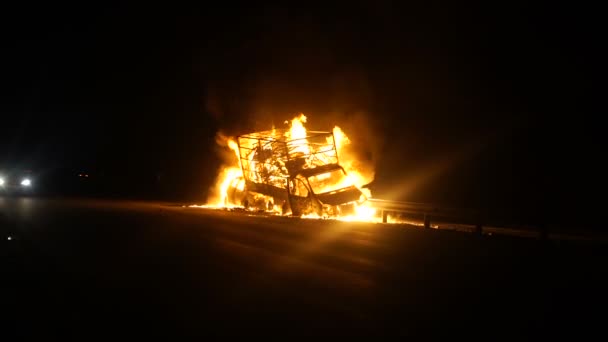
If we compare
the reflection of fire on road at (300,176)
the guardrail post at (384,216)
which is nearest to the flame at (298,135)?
the reflection of fire on road at (300,176)

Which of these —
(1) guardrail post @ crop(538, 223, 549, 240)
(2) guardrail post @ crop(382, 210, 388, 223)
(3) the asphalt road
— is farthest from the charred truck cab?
(1) guardrail post @ crop(538, 223, 549, 240)

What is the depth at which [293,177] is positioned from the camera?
21844 millimetres

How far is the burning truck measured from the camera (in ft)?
69.3

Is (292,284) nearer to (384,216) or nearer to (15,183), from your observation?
(384,216)

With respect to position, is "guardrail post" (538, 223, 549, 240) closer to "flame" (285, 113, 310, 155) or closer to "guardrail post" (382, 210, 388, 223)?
"guardrail post" (382, 210, 388, 223)

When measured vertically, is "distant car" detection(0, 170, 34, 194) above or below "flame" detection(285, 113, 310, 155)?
below

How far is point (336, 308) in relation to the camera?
816 centimetres

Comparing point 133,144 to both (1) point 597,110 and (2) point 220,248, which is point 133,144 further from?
(2) point 220,248

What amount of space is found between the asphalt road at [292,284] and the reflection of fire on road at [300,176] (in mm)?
3938

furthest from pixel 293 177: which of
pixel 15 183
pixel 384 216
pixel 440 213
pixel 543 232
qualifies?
pixel 15 183

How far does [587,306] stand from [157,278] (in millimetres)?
6491

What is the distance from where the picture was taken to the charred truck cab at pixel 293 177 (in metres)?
21.1

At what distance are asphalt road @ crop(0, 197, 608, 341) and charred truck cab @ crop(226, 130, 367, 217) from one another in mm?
3927

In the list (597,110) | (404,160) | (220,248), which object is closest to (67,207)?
(220,248)
